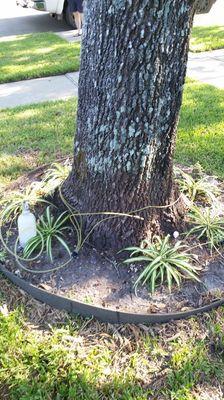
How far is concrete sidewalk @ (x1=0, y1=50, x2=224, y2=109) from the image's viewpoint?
17.5 ft

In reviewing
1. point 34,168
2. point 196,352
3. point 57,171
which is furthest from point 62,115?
point 196,352

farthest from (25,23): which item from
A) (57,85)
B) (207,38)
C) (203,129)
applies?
(203,129)

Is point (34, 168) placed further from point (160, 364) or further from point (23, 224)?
point (160, 364)

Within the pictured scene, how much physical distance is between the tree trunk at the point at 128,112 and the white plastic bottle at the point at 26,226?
0.28m

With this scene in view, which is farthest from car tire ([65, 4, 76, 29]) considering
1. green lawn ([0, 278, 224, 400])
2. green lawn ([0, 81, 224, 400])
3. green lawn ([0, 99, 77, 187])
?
green lawn ([0, 278, 224, 400])

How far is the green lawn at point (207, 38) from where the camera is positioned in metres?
6.83

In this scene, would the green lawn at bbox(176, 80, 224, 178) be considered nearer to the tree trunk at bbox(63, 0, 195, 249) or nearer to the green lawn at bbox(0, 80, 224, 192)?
the green lawn at bbox(0, 80, 224, 192)

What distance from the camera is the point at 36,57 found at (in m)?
6.80

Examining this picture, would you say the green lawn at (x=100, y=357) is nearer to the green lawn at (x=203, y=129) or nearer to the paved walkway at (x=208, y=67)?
the green lawn at (x=203, y=129)

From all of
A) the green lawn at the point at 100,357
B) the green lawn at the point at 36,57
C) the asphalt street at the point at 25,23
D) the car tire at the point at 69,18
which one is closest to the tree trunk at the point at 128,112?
the green lawn at the point at 100,357

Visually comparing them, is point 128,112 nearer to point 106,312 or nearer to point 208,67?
point 106,312

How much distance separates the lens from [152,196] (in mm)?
2549

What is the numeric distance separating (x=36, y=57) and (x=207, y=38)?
2979mm

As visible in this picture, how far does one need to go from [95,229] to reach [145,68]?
100 cm
